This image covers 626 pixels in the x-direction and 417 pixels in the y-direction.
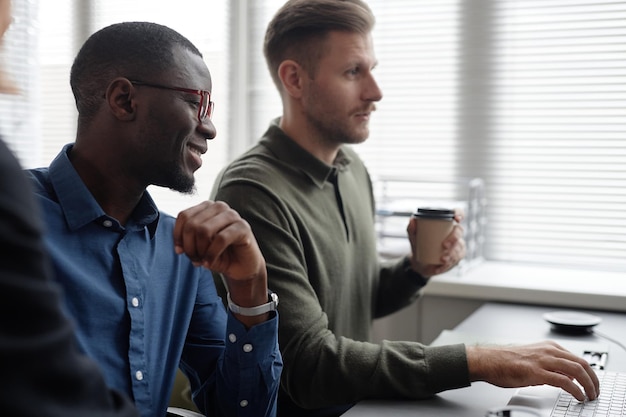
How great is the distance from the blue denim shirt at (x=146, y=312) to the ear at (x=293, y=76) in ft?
2.14

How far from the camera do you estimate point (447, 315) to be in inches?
93.0

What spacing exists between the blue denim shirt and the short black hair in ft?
0.36

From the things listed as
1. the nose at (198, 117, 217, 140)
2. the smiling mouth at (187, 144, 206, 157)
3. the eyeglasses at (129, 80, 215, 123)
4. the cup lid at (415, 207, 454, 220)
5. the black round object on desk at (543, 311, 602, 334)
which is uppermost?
the eyeglasses at (129, 80, 215, 123)

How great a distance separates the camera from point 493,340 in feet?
5.40

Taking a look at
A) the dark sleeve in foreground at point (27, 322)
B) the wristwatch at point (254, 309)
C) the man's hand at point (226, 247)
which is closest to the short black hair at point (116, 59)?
the man's hand at point (226, 247)

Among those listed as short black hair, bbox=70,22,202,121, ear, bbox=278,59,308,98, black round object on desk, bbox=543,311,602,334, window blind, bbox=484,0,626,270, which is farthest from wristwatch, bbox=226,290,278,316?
window blind, bbox=484,0,626,270

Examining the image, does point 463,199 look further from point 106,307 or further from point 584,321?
point 106,307

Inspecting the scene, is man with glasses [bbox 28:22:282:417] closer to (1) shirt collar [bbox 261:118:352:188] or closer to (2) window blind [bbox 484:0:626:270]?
(1) shirt collar [bbox 261:118:352:188]

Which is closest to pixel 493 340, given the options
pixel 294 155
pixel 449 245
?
pixel 449 245

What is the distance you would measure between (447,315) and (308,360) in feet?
3.56

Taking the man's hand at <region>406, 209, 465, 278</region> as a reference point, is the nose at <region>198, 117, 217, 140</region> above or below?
above

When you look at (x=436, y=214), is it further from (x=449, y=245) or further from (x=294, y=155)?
(x=294, y=155)

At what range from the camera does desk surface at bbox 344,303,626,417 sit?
123cm

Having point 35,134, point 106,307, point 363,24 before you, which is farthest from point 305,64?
point 35,134
